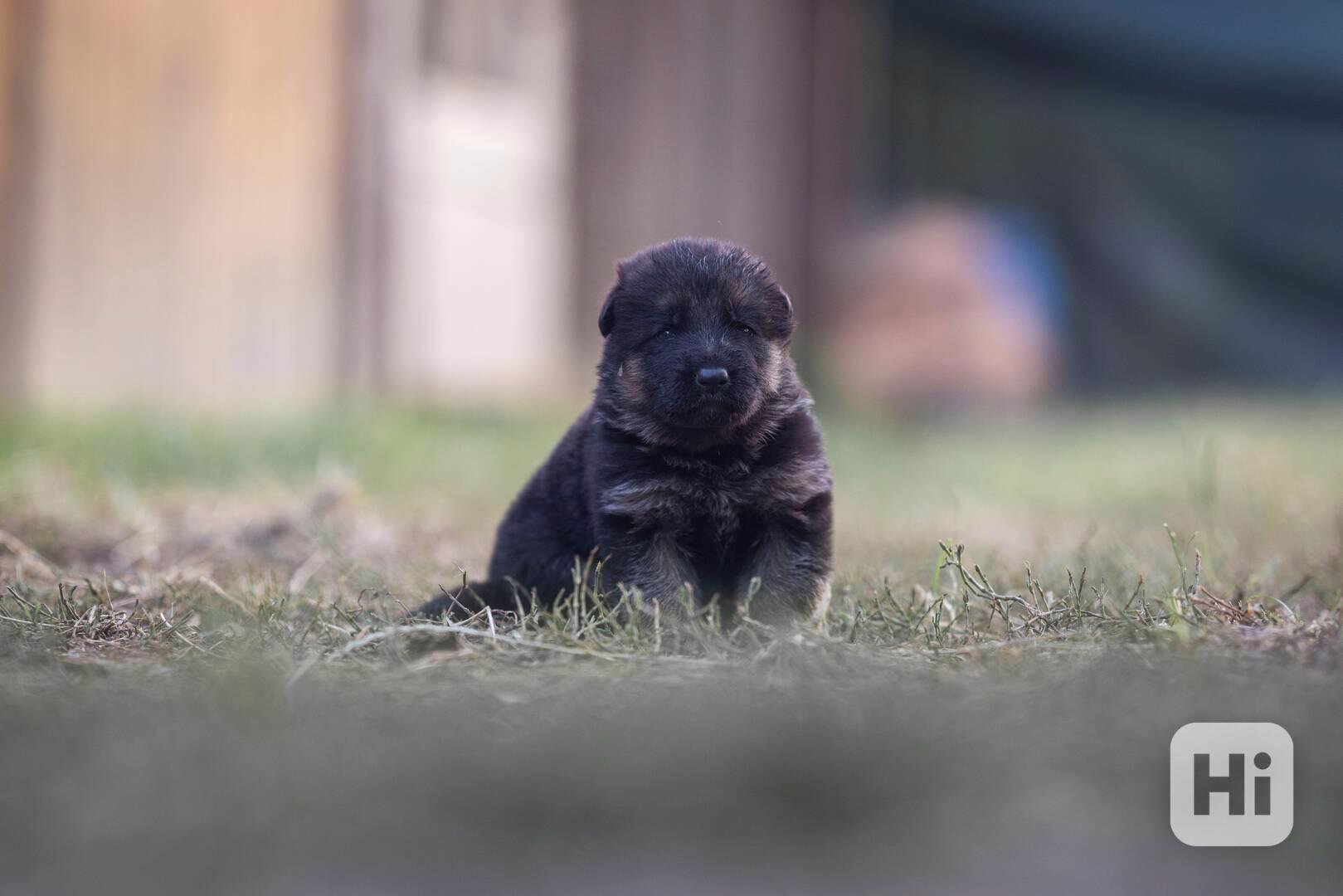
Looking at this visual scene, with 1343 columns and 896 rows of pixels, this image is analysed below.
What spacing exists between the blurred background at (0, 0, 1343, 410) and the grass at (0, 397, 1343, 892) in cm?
439

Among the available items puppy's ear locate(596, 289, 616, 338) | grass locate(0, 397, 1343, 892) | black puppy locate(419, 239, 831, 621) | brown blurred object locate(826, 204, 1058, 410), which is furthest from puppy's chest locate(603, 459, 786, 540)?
brown blurred object locate(826, 204, 1058, 410)

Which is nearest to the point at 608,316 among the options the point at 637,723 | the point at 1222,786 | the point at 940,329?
the point at 637,723

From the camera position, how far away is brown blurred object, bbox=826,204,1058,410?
11055 mm

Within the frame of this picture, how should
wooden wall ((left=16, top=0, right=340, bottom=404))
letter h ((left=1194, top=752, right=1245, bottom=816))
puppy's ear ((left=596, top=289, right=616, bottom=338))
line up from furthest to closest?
wooden wall ((left=16, top=0, right=340, bottom=404)), puppy's ear ((left=596, top=289, right=616, bottom=338)), letter h ((left=1194, top=752, right=1245, bottom=816))

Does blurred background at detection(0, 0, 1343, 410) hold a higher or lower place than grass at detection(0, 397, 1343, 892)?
higher

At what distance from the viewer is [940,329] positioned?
11055mm

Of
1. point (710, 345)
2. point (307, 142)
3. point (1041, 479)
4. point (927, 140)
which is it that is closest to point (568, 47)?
point (307, 142)

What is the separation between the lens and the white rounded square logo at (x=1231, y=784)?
78.5 inches

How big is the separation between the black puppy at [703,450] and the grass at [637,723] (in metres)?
0.16

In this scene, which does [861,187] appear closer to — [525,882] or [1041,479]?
[1041,479]

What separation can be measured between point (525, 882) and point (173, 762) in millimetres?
667

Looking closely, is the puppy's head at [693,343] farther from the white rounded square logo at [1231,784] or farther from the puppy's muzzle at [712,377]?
the white rounded square logo at [1231,784]

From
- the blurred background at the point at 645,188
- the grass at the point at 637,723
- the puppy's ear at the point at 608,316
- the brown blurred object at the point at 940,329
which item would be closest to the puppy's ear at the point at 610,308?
the puppy's ear at the point at 608,316

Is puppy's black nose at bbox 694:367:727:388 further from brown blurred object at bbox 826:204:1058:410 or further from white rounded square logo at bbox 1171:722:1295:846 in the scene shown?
brown blurred object at bbox 826:204:1058:410
